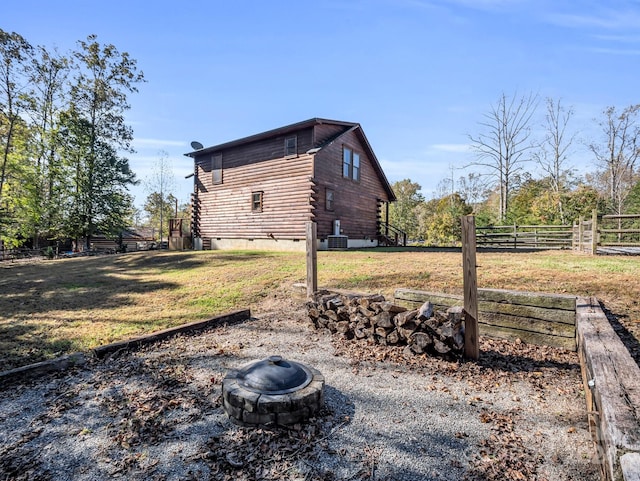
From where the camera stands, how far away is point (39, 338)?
16.9ft

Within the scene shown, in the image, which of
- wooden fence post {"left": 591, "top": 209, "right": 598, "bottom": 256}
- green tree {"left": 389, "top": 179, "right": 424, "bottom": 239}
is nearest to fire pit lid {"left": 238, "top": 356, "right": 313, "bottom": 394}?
wooden fence post {"left": 591, "top": 209, "right": 598, "bottom": 256}

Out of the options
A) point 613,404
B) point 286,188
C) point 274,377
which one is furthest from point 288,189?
point 613,404

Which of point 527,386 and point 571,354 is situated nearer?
point 527,386

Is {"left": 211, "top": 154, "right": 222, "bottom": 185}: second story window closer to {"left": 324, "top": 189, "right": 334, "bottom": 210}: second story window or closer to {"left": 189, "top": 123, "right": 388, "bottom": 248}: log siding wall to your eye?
{"left": 189, "top": 123, "right": 388, "bottom": 248}: log siding wall

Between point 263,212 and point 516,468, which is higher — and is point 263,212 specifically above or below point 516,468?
above

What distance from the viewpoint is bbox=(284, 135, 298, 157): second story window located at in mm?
16859

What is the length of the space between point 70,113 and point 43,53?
4.07 meters

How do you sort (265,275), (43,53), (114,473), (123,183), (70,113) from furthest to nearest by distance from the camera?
(123,183), (70,113), (43,53), (265,275), (114,473)

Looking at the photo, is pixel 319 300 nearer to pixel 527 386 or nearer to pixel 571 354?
pixel 527 386

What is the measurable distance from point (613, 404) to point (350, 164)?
18.4 meters

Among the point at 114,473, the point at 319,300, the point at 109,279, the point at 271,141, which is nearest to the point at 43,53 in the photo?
the point at 271,141

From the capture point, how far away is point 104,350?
4.32 meters

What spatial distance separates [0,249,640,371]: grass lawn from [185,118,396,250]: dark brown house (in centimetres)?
578

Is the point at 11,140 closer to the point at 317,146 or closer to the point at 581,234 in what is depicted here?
the point at 317,146
